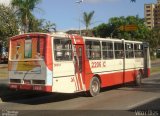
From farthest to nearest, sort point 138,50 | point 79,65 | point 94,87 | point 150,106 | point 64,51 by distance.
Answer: point 138,50, point 94,87, point 79,65, point 64,51, point 150,106

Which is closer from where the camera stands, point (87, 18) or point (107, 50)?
point (107, 50)

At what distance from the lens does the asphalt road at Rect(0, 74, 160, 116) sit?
13383mm

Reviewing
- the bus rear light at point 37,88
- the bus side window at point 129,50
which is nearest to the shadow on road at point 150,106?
the bus rear light at point 37,88

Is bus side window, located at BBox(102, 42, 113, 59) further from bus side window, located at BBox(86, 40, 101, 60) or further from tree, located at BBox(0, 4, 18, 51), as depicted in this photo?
tree, located at BBox(0, 4, 18, 51)

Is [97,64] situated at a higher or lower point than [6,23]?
lower

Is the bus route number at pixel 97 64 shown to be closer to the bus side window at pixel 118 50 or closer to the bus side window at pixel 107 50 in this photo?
the bus side window at pixel 107 50

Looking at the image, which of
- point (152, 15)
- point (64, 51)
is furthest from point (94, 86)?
point (152, 15)

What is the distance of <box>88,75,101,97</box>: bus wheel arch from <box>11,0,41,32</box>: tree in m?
32.6

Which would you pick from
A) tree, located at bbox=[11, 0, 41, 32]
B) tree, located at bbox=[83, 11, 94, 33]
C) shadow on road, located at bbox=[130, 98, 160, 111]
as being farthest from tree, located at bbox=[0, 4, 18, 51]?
shadow on road, located at bbox=[130, 98, 160, 111]

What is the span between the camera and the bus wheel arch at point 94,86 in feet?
59.1

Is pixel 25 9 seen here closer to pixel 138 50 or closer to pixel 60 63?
pixel 138 50

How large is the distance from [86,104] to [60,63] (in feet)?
6.43

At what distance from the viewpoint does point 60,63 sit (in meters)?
16.1

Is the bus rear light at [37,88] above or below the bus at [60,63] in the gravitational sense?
below
